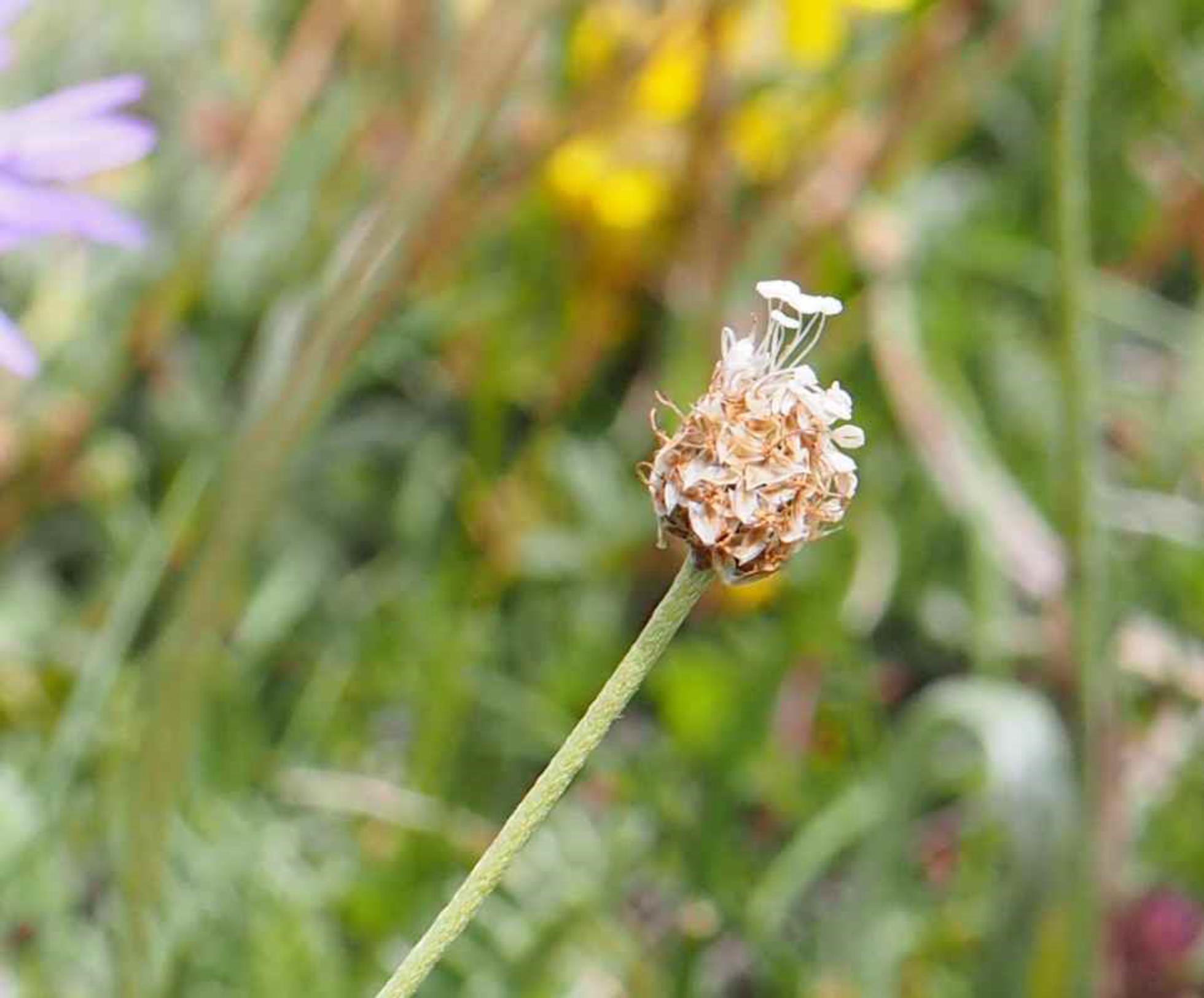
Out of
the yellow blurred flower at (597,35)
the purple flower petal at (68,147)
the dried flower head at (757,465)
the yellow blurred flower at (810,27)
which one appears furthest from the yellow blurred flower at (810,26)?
the dried flower head at (757,465)

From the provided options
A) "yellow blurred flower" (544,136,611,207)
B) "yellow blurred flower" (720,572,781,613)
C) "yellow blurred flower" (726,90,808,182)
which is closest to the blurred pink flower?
"yellow blurred flower" (720,572,781,613)

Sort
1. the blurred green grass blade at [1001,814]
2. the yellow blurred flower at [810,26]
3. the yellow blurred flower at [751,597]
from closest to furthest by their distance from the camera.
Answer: the blurred green grass blade at [1001,814], the yellow blurred flower at [751,597], the yellow blurred flower at [810,26]

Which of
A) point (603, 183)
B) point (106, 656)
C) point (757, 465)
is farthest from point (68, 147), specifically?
point (603, 183)

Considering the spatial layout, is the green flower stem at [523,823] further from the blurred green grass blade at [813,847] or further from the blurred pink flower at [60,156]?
the blurred green grass blade at [813,847]

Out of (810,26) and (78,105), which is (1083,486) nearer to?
(78,105)

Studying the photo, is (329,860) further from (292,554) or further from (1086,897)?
(1086,897)

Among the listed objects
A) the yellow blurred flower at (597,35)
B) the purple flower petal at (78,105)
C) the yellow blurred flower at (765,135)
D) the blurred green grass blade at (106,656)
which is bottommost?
the yellow blurred flower at (765,135)
